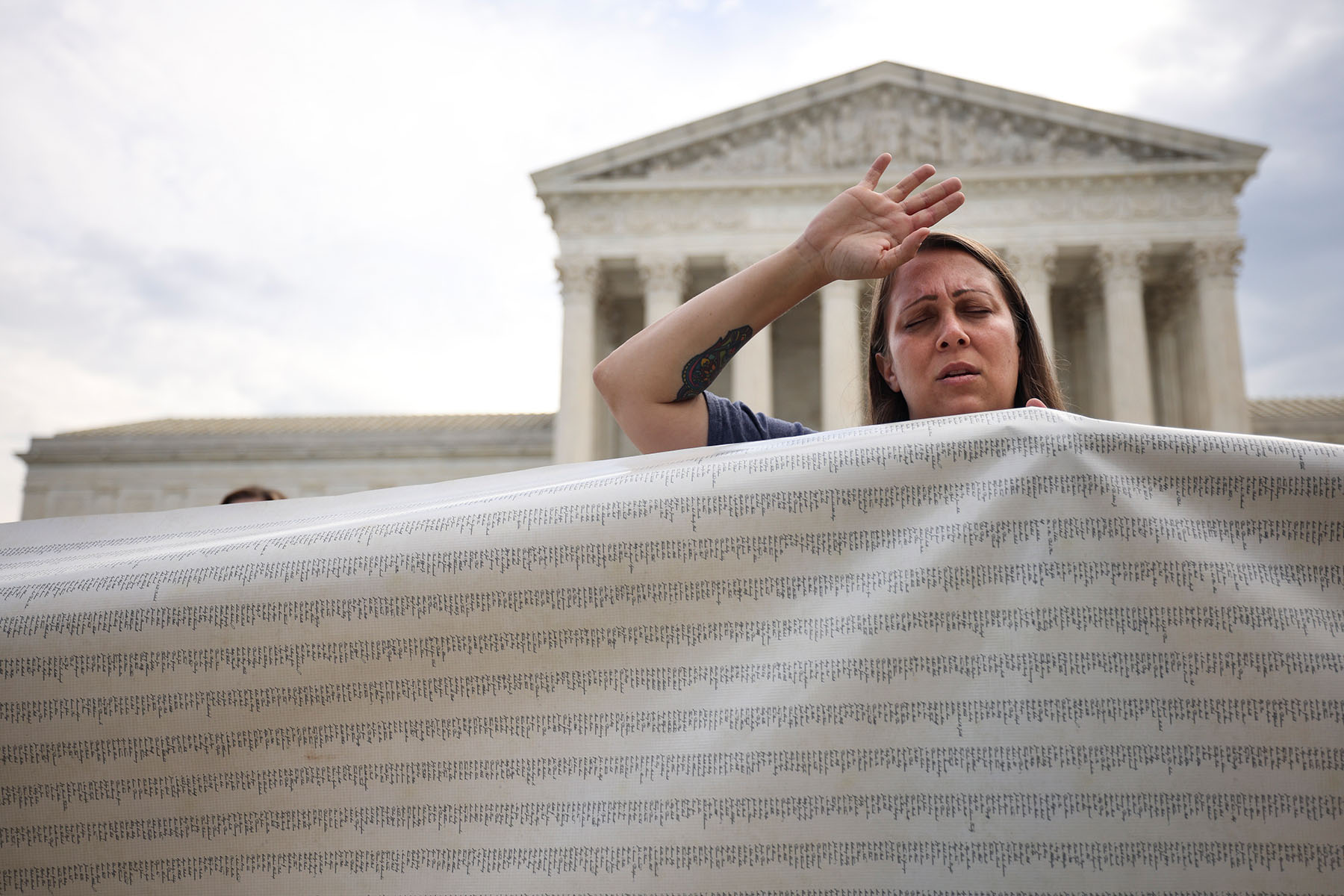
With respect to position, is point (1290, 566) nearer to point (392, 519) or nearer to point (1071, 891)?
point (1071, 891)

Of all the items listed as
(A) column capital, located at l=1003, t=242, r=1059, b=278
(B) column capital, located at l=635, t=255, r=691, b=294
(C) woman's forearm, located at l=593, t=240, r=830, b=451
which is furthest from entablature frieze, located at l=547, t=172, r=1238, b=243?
(C) woman's forearm, located at l=593, t=240, r=830, b=451

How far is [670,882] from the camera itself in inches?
44.2

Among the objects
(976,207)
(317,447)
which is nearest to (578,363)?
(317,447)

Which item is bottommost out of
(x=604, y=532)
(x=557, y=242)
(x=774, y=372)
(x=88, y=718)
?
(x=88, y=718)

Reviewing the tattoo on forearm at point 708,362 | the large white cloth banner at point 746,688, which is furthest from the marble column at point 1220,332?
the large white cloth banner at point 746,688

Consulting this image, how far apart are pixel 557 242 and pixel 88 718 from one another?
2731 centimetres

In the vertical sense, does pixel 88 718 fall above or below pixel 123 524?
below

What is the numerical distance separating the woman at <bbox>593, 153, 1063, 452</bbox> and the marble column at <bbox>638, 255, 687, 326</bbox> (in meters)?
24.1

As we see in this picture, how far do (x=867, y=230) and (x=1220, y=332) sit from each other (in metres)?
27.4

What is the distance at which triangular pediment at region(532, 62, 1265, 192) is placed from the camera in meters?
27.0

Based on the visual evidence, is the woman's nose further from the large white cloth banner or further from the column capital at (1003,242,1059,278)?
the column capital at (1003,242,1059,278)

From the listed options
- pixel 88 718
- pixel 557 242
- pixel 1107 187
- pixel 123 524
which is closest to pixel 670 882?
pixel 88 718

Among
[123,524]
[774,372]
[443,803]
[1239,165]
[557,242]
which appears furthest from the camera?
[774,372]

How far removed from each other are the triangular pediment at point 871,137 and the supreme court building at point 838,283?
0.06m
